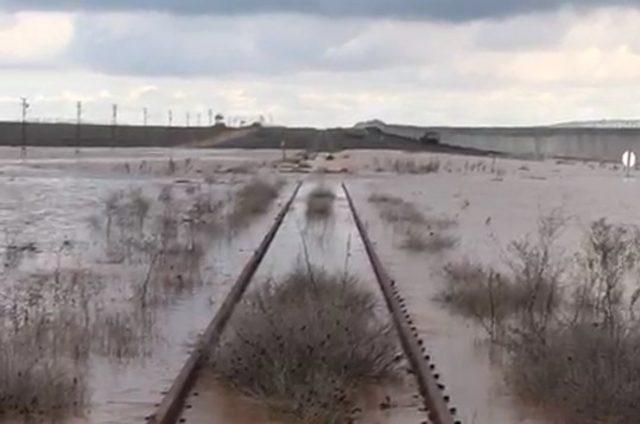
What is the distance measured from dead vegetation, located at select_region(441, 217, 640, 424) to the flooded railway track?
2.75 feet

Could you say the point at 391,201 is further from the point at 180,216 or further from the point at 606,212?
the point at 180,216

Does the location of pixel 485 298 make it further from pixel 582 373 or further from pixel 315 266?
pixel 582 373

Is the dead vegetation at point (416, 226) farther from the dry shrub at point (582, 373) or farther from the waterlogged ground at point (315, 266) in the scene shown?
the dry shrub at point (582, 373)

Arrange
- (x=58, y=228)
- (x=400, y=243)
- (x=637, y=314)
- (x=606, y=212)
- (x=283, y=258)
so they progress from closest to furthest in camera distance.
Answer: (x=637, y=314), (x=283, y=258), (x=400, y=243), (x=58, y=228), (x=606, y=212)

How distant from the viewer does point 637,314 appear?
56.9ft

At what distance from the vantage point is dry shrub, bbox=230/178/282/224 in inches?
1578

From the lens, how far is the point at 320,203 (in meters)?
44.8

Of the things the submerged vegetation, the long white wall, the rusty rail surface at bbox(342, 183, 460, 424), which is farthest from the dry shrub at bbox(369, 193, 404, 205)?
the long white wall

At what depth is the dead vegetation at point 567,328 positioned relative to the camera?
38.5 ft

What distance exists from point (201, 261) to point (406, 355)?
11.9 m

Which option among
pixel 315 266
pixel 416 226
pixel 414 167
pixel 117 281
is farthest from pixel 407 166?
pixel 117 281

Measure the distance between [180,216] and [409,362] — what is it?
25.8 meters

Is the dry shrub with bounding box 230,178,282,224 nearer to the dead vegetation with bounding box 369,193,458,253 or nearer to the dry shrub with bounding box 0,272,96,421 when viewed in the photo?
the dead vegetation with bounding box 369,193,458,253

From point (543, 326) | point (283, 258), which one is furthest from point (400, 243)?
point (543, 326)
